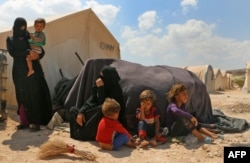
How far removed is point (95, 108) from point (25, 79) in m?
1.21

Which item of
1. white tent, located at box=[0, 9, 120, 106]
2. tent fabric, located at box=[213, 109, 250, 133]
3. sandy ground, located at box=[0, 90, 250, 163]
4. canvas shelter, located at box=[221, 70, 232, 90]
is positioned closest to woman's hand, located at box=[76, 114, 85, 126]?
sandy ground, located at box=[0, 90, 250, 163]

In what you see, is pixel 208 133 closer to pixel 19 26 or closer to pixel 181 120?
pixel 181 120

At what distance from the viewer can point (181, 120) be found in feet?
13.7

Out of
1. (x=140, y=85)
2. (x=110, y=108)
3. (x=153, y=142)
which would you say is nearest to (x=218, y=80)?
(x=140, y=85)

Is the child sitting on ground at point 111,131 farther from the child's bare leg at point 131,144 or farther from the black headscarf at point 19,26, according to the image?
the black headscarf at point 19,26

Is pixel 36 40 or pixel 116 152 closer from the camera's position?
pixel 116 152

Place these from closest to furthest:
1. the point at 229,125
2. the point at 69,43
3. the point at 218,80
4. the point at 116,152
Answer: the point at 116,152 → the point at 229,125 → the point at 69,43 → the point at 218,80

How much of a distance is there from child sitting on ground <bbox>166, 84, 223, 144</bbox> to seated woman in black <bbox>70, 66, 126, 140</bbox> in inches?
25.3

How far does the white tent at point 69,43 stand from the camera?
21.4 feet

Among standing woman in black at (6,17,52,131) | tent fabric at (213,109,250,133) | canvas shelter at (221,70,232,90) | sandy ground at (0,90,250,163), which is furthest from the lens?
canvas shelter at (221,70,232,90)

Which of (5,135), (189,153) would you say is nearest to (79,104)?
(5,135)

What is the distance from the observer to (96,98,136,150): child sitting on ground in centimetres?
381

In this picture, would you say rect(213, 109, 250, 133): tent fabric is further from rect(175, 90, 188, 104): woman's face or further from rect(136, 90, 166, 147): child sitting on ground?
rect(136, 90, 166, 147): child sitting on ground

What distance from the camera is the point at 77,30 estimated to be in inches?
297
